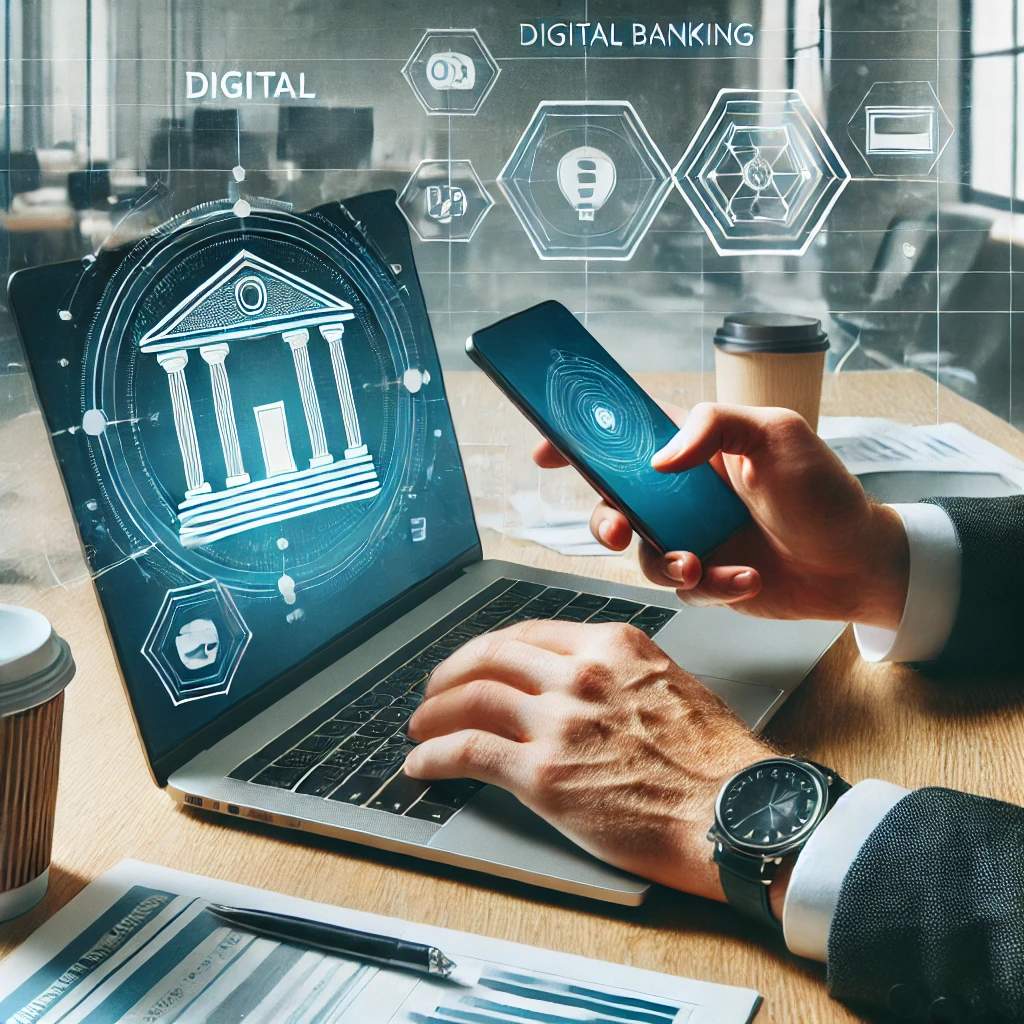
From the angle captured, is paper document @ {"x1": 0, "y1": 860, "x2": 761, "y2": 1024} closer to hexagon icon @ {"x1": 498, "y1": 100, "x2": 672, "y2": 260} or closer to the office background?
the office background

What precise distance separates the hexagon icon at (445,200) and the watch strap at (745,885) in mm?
773

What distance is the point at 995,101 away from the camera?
1.08 meters

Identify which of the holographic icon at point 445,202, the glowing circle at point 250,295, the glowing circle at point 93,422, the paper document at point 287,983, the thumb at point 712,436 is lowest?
the paper document at point 287,983

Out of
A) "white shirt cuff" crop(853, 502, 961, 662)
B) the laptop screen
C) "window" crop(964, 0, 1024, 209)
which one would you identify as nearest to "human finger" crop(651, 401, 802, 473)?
"white shirt cuff" crop(853, 502, 961, 662)

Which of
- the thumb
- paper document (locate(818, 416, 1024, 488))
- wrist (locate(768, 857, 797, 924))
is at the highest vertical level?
the thumb

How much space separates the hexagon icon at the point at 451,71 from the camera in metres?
1.02

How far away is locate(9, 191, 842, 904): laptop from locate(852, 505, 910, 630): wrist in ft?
0.15

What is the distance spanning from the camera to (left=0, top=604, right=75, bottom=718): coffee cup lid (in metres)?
0.41

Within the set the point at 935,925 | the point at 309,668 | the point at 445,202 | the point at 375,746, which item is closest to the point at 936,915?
the point at 935,925

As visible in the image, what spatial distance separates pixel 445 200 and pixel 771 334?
0.36 m

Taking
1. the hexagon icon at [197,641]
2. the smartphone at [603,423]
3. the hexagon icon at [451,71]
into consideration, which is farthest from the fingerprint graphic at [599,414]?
the hexagon icon at [451,71]

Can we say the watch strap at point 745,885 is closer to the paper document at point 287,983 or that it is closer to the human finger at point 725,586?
the paper document at point 287,983

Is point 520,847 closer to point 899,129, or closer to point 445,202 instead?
point 445,202

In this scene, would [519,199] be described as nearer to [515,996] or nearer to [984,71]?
[984,71]
